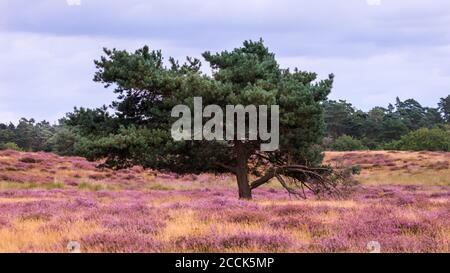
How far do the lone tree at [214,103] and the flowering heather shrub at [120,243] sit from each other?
9.25 m

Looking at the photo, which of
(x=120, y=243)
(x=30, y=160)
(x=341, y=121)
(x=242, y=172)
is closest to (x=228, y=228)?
(x=120, y=243)

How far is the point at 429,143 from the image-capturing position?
81.1 m

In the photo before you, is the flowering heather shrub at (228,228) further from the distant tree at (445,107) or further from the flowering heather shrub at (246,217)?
Result: the distant tree at (445,107)

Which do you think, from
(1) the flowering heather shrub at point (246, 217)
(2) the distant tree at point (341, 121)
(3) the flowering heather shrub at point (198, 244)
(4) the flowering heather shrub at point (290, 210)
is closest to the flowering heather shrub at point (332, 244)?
(3) the flowering heather shrub at point (198, 244)

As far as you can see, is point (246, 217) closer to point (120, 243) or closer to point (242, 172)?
point (120, 243)

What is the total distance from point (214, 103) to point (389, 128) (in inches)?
3708

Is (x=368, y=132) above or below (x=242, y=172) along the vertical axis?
above

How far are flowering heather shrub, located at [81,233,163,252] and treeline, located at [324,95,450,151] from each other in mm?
78096

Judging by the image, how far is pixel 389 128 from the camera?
107125 mm

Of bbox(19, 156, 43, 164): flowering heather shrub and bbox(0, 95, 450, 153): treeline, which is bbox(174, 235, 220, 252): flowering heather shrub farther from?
bbox(19, 156, 43, 164): flowering heather shrub

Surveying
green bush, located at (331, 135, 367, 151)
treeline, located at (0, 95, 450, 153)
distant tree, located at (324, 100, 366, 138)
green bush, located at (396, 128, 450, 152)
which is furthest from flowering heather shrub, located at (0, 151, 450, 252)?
distant tree, located at (324, 100, 366, 138)
